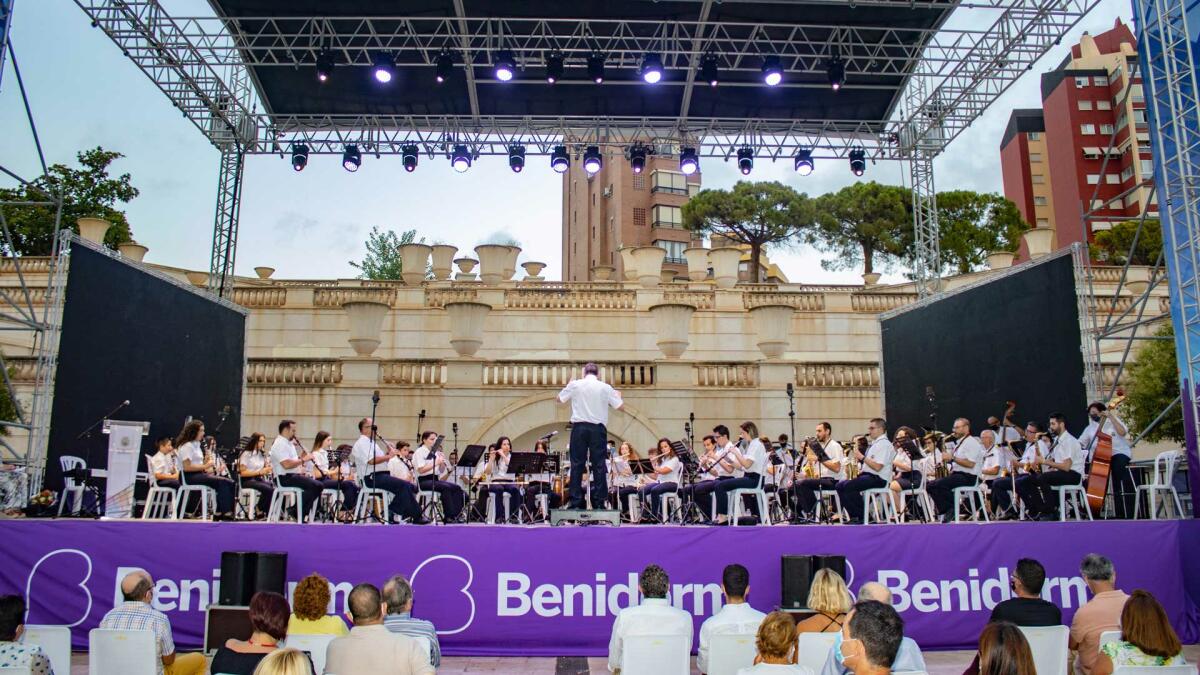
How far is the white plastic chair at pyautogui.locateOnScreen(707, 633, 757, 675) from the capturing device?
5.52 meters

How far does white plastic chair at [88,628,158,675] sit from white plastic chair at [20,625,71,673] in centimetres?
36

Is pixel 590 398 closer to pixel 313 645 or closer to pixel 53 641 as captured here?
pixel 313 645

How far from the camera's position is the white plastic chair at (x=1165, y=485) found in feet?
34.6

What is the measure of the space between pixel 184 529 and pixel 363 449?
3.64 metres

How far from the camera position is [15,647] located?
481cm

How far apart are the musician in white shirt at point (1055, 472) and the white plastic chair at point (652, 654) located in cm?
741

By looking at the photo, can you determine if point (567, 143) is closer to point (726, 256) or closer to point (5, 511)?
point (726, 256)

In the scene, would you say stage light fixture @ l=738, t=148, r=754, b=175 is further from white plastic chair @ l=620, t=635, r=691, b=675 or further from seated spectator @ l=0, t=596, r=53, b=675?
seated spectator @ l=0, t=596, r=53, b=675

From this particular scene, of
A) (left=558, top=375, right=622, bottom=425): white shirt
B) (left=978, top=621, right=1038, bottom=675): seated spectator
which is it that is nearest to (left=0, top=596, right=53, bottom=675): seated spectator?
(left=978, top=621, right=1038, bottom=675): seated spectator

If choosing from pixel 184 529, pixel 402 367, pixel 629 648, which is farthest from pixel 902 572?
pixel 402 367

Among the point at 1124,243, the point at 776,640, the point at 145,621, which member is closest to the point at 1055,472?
the point at 776,640

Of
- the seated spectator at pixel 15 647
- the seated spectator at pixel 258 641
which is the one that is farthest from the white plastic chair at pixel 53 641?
the seated spectator at pixel 258 641

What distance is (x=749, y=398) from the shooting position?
770 inches

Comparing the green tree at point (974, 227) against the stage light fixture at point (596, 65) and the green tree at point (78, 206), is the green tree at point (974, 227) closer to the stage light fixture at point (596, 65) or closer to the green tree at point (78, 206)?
the stage light fixture at point (596, 65)
